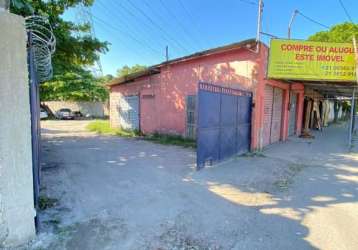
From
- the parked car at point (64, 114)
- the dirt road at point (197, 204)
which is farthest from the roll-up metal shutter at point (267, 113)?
the parked car at point (64, 114)

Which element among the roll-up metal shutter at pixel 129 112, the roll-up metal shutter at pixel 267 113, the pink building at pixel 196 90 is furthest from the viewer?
the roll-up metal shutter at pixel 129 112

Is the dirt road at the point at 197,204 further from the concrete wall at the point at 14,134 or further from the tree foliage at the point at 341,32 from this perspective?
the tree foliage at the point at 341,32

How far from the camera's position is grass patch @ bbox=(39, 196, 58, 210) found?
401 cm

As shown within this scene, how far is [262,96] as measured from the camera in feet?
28.9

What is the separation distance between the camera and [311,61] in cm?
852

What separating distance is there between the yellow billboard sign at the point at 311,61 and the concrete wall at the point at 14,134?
7798mm

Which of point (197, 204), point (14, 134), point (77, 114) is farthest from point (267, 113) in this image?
point (77, 114)

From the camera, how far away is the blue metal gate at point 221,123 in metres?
6.34

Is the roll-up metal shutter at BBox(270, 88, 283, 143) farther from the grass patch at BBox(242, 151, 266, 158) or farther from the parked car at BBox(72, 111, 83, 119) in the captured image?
the parked car at BBox(72, 111, 83, 119)

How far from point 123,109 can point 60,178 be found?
10.1 m

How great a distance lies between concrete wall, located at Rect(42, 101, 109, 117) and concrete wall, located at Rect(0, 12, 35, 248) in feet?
91.2

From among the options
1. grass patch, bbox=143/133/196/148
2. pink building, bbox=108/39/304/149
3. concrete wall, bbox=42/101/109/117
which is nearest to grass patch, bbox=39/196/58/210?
grass patch, bbox=143/133/196/148

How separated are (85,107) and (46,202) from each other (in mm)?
26570

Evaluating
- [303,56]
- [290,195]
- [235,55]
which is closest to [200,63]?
[235,55]
